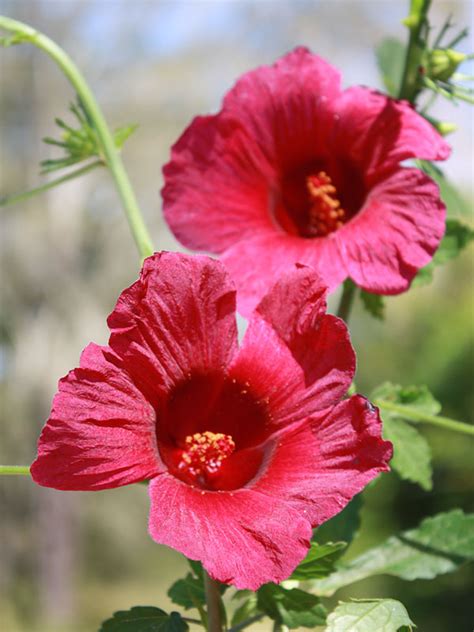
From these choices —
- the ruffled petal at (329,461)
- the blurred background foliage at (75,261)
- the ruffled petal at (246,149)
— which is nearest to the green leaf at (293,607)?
the ruffled petal at (329,461)

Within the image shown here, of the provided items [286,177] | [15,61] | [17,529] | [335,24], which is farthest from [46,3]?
[286,177]

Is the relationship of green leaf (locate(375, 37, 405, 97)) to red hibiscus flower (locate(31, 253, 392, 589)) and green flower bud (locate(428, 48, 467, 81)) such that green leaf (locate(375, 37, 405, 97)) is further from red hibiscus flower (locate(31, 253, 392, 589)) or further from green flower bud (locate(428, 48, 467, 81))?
red hibiscus flower (locate(31, 253, 392, 589))

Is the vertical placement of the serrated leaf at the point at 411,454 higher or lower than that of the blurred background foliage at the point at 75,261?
higher

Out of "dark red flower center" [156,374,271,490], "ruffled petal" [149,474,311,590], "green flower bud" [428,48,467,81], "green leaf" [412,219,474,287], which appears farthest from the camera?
"green leaf" [412,219,474,287]

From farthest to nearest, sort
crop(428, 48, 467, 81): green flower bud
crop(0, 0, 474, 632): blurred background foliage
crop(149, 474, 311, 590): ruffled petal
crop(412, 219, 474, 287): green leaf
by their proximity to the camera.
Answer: crop(0, 0, 474, 632): blurred background foliage < crop(412, 219, 474, 287): green leaf < crop(428, 48, 467, 81): green flower bud < crop(149, 474, 311, 590): ruffled petal

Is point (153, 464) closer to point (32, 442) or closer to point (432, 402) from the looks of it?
point (432, 402)

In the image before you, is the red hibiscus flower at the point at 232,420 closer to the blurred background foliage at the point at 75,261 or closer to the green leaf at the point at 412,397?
the green leaf at the point at 412,397

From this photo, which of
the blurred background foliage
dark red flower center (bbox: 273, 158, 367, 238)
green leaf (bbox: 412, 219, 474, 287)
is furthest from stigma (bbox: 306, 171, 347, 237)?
the blurred background foliage
